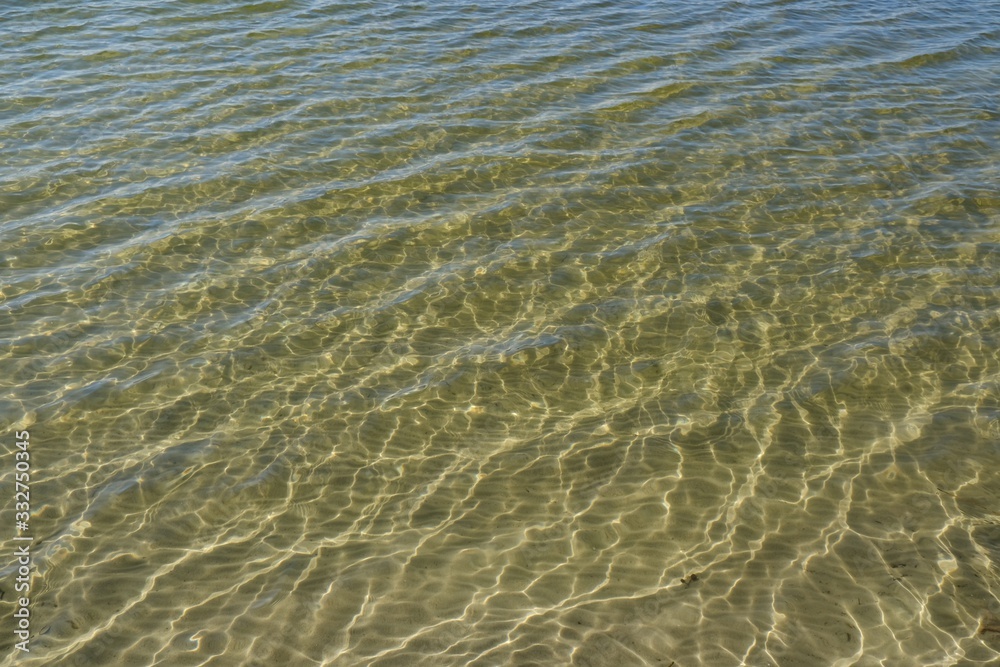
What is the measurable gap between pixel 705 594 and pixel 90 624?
3.61m

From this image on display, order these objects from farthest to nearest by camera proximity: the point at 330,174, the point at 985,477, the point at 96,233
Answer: the point at 330,174 → the point at 96,233 → the point at 985,477

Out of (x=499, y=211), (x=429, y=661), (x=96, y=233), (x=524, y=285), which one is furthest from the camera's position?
(x=499, y=211)

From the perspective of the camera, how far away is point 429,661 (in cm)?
511

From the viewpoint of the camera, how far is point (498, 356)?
297 inches

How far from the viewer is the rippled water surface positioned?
5457 mm

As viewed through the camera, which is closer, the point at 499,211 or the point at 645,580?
the point at 645,580

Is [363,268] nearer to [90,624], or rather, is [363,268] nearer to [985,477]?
[90,624]

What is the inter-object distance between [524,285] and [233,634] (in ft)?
14.0

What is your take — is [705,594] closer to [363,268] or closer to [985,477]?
[985,477]

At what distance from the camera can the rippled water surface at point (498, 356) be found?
5457mm

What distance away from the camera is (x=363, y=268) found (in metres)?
8.65

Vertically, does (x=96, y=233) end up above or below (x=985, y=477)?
above

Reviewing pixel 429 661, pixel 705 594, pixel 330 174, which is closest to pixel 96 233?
pixel 330 174

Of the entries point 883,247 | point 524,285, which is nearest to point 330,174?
point 524,285
